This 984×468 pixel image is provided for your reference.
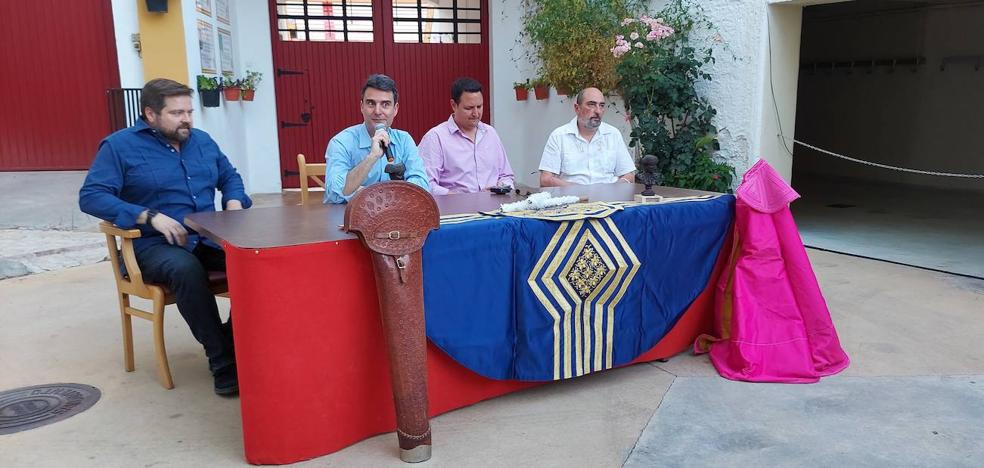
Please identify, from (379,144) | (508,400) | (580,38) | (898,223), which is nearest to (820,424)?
(508,400)

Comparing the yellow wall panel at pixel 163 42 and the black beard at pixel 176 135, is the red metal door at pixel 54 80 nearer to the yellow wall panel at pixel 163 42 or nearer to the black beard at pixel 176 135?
the yellow wall panel at pixel 163 42

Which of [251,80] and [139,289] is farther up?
[251,80]

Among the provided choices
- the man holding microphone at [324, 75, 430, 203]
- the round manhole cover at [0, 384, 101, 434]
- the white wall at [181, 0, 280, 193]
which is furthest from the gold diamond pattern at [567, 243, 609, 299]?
the white wall at [181, 0, 280, 193]

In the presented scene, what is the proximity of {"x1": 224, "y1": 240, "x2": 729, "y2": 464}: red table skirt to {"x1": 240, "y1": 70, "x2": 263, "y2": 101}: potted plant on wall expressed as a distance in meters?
5.91

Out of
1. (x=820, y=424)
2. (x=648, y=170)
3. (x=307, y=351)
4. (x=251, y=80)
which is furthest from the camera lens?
(x=251, y=80)

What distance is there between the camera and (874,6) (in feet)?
30.6

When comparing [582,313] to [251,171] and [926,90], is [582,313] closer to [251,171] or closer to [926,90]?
[251,171]

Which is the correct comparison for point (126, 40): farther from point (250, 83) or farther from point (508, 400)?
point (508, 400)

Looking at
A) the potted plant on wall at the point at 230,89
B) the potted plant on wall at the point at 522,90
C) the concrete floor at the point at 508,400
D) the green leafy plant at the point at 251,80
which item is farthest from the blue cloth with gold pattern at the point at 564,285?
the green leafy plant at the point at 251,80

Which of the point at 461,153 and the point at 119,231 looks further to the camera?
the point at 461,153

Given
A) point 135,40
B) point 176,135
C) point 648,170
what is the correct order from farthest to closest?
point 135,40 < point 648,170 < point 176,135

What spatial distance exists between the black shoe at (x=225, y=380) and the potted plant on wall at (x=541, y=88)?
536 cm

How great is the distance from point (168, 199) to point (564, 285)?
65.8 inches

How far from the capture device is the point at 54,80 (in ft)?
22.0
